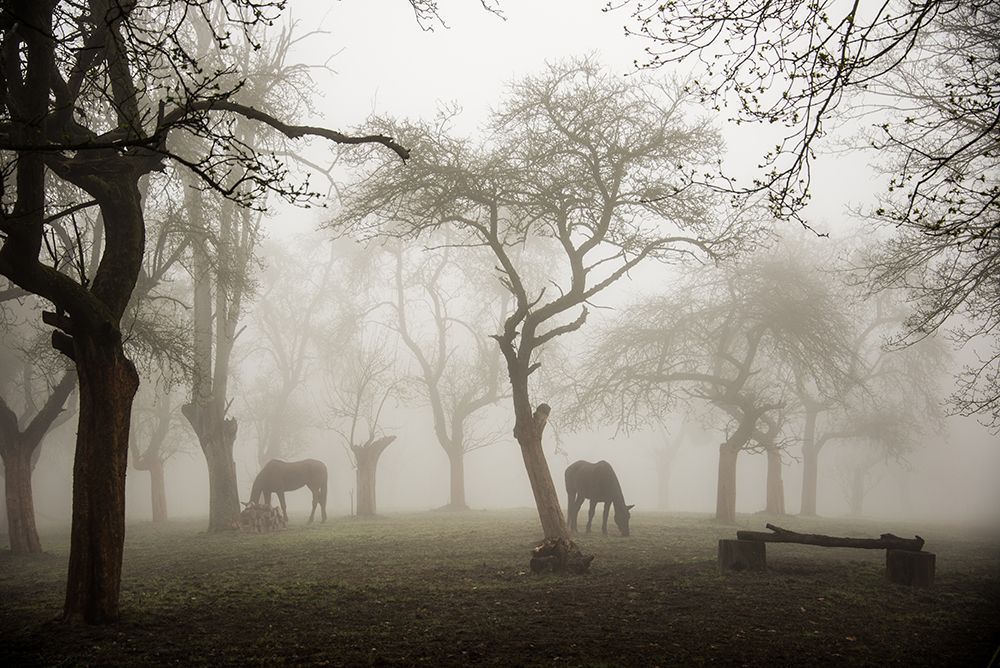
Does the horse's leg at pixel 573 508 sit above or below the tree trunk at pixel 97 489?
below

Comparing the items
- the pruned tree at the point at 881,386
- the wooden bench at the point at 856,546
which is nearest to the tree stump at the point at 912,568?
the wooden bench at the point at 856,546

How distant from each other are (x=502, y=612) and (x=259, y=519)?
13555mm

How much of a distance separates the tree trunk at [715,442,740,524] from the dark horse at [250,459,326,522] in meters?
13.6

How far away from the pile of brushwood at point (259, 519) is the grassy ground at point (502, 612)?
5.45 metres

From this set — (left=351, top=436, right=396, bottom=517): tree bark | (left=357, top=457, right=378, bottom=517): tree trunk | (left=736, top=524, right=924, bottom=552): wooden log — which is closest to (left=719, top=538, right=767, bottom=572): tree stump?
(left=736, top=524, right=924, bottom=552): wooden log

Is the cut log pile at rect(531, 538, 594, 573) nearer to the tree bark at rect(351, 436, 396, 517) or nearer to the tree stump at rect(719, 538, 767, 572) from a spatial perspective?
the tree stump at rect(719, 538, 767, 572)

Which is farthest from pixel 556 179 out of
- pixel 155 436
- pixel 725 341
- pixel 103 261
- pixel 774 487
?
pixel 155 436

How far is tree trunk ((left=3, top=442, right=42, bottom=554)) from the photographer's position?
46.5ft

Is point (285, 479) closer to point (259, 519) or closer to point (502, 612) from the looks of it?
point (259, 519)

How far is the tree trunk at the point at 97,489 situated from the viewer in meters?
6.92

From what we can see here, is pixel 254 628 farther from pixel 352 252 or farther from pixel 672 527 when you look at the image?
pixel 352 252

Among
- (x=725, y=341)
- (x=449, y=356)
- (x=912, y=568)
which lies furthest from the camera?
(x=449, y=356)

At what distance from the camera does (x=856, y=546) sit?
9.59 metres

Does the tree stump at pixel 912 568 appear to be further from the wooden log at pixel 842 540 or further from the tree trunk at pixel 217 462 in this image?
the tree trunk at pixel 217 462
